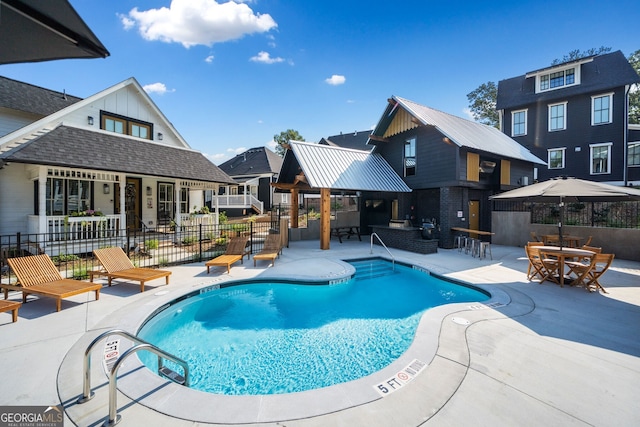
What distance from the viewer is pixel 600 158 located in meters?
18.6

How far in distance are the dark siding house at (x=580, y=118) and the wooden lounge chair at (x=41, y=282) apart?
89.0 ft

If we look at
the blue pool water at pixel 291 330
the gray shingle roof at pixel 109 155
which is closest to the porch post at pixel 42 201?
the gray shingle roof at pixel 109 155

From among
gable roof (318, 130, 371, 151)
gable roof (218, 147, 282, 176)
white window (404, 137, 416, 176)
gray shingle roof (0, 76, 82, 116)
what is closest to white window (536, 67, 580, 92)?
white window (404, 137, 416, 176)

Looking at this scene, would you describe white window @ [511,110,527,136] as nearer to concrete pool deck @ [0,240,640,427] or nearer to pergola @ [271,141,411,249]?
pergola @ [271,141,411,249]

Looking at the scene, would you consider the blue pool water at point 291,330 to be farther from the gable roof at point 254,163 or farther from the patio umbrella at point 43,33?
the gable roof at point 254,163

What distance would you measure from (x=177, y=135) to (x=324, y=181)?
10011mm

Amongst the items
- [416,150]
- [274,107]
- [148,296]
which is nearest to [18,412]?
[148,296]

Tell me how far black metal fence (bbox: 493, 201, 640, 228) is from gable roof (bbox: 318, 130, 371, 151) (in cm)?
1953

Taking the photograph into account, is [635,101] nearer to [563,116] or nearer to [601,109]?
[601,109]

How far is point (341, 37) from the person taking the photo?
46.0 feet

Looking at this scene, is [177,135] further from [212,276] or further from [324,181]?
[212,276]

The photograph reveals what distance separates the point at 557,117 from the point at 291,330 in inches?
1008

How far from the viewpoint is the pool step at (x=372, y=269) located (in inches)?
373

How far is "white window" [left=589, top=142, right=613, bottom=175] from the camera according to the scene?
60.0 feet
